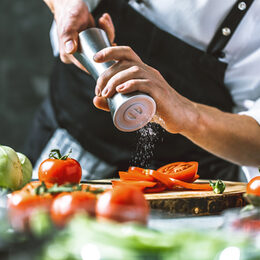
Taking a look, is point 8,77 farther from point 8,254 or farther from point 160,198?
point 8,254

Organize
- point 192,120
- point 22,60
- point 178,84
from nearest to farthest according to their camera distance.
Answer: point 192,120, point 178,84, point 22,60

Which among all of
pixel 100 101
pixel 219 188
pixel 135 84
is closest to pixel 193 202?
pixel 219 188

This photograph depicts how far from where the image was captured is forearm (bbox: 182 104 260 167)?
52.7 inches

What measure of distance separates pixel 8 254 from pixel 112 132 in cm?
112

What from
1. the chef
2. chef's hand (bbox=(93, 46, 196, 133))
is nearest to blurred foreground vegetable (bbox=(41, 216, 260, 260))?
chef's hand (bbox=(93, 46, 196, 133))

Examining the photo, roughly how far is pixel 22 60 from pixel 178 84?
5.15 feet

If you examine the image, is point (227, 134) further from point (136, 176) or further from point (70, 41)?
point (70, 41)

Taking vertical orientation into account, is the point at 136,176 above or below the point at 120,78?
below

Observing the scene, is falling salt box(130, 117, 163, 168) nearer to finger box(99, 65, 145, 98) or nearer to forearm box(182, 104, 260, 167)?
forearm box(182, 104, 260, 167)

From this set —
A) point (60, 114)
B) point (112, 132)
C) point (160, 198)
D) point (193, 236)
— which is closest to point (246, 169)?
point (112, 132)

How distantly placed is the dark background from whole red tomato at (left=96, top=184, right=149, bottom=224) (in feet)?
7.63

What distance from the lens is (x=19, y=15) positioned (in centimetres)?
278

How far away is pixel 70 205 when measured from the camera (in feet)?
1.97

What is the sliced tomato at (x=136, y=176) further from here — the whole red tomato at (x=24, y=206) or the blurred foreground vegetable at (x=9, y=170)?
the whole red tomato at (x=24, y=206)
